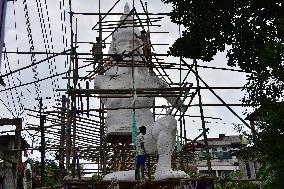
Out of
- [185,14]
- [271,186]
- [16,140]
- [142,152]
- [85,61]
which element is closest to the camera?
[142,152]

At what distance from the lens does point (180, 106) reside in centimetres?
1012

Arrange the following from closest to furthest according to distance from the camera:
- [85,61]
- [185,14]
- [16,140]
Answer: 1. [185,14]
2. [85,61]
3. [16,140]

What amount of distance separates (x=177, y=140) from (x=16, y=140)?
8.21 meters

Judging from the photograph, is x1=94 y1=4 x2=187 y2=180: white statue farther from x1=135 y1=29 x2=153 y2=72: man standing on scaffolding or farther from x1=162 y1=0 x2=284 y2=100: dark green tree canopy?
x1=162 y1=0 x2=284 y2=100: dark green tree canopy

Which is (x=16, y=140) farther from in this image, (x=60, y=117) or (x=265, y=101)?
(x=265, y=101)

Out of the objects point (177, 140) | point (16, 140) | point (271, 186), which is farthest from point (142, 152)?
point (16, 140)

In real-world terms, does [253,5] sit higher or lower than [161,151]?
higher

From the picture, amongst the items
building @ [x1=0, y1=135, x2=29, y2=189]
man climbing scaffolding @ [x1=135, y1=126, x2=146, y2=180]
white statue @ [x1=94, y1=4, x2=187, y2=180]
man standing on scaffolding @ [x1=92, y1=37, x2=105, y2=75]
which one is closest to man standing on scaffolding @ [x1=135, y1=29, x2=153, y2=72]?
white statue @ [x1=94, y1=4, x2=187, y2=180]

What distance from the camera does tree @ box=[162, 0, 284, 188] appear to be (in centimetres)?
830

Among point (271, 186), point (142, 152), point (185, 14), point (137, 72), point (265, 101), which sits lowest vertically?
point (271, 186)

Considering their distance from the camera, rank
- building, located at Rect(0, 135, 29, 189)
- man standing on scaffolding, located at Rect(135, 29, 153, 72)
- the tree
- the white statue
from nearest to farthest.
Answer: the tree < the white statue < man standing on scaffolding, located at Rect(135, 29, 153, 72) < building, located at Rect(0, 135, 29, 189)

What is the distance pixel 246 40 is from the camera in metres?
9.05

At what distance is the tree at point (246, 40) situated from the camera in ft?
27.2

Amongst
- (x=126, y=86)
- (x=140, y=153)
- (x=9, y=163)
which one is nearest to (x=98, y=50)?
(x=126, y=86)
